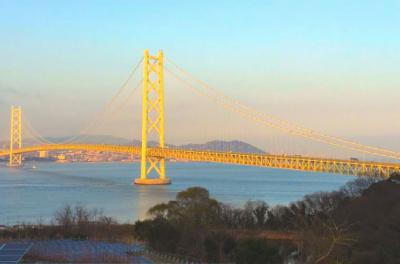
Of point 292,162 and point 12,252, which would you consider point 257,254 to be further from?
point 292,162

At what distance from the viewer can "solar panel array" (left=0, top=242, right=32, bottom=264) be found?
6.84m

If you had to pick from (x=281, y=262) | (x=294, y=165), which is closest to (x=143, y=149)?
(x=294, y=165)

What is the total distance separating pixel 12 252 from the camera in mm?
7449

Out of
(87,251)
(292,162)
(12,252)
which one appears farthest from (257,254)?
(292,162)

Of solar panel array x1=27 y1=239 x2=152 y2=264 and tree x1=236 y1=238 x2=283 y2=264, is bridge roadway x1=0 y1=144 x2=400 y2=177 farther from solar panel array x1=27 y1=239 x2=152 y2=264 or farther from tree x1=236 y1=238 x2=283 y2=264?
tree x1=236 y1=238 x2=283 y2=264

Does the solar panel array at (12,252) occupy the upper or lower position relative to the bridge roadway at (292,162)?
lower

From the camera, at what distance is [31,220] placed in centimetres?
1348

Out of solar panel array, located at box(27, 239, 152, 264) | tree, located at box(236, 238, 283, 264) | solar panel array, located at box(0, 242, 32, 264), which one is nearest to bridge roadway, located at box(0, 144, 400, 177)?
solar panel array, located at box(27, 239, 152, 264)

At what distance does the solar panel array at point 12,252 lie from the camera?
6840 millimetres

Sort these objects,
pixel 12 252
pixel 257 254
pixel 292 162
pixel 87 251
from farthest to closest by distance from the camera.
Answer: pixel 292 162 < pixel 87 251 < pixel 12 252 < pixel 257 254

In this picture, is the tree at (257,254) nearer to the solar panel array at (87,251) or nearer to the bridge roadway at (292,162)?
the solar panel array at (87,251)

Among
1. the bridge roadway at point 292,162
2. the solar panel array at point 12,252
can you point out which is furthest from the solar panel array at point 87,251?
the bridge roadway at point 292,162

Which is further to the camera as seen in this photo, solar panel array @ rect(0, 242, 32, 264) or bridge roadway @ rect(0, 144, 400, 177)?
bridge roadway @ rect(0, 144, 400, 177)

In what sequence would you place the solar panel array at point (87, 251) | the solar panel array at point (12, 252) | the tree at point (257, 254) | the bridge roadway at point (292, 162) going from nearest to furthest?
the solar panel array at point (12, 252) < the tree at point (257, 254) < the solar panel array at point (87, 251) < the bridge roadway at point (292, 162)
